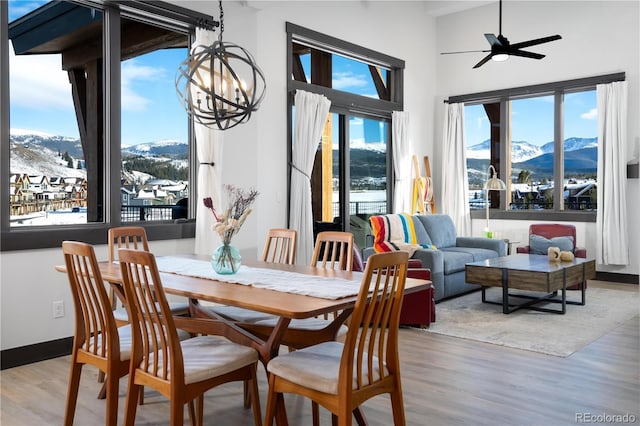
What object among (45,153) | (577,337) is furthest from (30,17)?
(577,337)

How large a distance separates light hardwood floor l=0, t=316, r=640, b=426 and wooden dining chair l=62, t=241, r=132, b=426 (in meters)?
0.43

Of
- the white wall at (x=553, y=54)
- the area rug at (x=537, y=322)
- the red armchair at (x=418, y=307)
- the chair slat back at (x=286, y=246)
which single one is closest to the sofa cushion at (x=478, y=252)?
the area rug at (x=537, y=322)

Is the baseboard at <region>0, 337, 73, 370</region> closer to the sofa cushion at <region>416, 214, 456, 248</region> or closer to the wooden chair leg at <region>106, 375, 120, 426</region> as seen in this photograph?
the wooden chair leg at <region>106, 375, 120, 426</region>

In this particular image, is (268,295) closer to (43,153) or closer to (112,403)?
(112,403)

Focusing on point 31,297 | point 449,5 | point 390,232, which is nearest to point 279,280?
point 31,297

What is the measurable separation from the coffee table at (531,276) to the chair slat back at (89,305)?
144 inches

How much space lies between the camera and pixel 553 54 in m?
7.71

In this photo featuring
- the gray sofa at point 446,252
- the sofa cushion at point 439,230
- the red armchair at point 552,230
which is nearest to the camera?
the gray sofa at point 446,252

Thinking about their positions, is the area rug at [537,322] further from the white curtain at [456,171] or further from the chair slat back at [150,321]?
the chair slat back at [150,321]

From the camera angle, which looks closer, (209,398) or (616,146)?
(209,398)

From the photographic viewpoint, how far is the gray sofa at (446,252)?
5664 millimetres

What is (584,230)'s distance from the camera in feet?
24.6

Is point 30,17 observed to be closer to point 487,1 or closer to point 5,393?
point 5,393

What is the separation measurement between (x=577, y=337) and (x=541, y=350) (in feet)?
1.74
